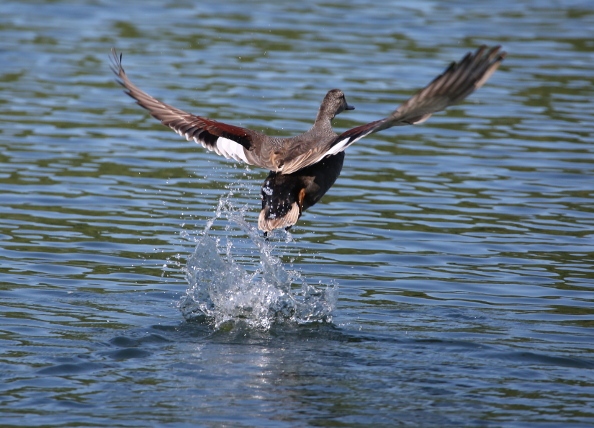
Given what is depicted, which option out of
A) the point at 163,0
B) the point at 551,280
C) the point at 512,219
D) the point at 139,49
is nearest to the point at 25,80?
the point at 139,49

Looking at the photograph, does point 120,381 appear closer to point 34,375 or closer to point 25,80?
point 34,375

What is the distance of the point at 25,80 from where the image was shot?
1346cm

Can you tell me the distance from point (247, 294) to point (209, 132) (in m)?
1.41

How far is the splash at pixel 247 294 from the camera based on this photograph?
655cm

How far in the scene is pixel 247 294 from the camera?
21.9 ft

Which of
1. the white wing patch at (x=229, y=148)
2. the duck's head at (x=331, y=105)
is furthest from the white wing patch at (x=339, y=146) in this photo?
the duck's head at (x=331, y=105)

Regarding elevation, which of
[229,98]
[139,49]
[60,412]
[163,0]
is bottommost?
[60,412]

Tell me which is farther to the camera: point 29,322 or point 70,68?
point 70,68

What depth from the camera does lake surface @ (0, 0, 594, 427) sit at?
5145 mm

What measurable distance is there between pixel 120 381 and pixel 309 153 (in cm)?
223

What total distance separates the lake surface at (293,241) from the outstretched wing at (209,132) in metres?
0.63

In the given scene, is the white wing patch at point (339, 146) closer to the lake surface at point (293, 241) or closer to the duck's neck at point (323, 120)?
the lake surface at point (293, 241)

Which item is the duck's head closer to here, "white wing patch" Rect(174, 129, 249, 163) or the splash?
"white wing patch" Rect(174, 129, 249, 163)

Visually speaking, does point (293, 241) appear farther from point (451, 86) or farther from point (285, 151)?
point (451, 86)
